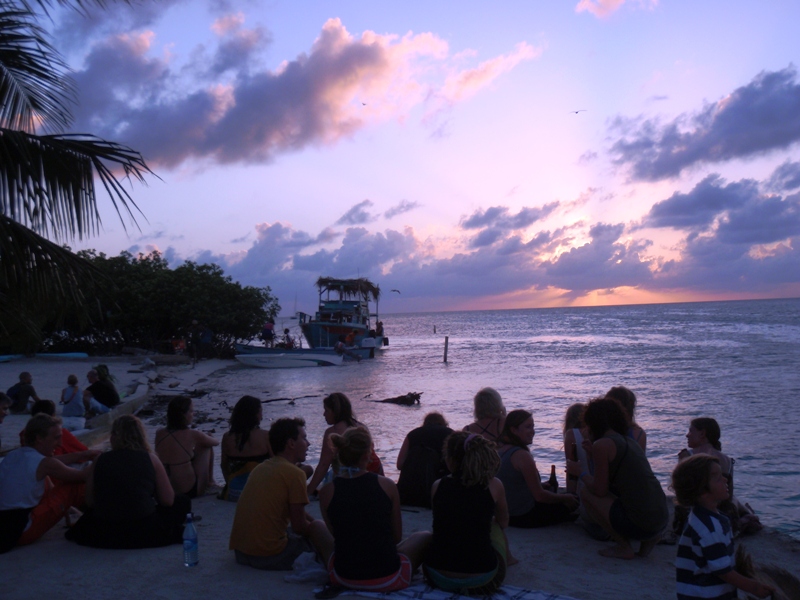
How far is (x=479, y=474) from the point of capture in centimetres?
384

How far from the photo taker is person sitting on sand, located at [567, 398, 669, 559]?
4.68 m

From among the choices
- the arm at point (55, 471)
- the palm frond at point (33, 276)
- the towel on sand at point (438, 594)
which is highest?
the palm frond at point (33, 276)

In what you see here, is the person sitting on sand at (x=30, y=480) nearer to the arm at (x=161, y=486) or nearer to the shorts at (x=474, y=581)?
the arm at (x=161, y=486)

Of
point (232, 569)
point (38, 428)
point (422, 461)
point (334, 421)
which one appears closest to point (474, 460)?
point (232, 569)

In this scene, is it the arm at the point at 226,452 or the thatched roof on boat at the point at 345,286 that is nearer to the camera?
the arm at the point at 226,452

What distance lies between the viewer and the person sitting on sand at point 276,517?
448 centimetres

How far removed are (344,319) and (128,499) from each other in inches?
1465

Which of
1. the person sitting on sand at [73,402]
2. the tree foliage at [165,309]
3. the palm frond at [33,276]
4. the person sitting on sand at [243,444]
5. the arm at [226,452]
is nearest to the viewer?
the palm frond at [33,276]

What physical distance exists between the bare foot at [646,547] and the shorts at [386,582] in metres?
2.06

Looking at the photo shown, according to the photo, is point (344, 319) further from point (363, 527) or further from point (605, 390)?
point (363, 527)

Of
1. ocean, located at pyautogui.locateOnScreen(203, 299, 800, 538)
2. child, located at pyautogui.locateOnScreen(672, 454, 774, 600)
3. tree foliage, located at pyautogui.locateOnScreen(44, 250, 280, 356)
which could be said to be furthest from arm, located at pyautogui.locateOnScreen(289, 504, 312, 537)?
tree foliage, located at pyautogui.locateOnScreen(44, 250, 280, 356)

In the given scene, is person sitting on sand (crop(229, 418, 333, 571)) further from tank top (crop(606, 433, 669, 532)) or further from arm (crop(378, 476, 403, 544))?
tank top (crop(606, 433, 669, 532))

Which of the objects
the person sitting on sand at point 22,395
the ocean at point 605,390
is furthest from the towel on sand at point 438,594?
the person sitting on sand at point 22,395

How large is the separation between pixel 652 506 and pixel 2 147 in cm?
532
